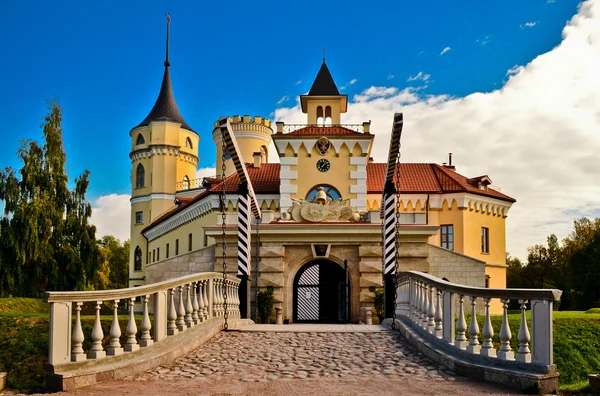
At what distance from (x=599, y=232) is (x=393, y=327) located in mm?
40967

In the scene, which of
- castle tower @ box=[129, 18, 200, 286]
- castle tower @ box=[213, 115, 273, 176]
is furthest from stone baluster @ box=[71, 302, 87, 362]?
castle tower @ box=[129, 18, 200, 286]

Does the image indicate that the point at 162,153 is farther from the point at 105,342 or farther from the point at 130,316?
the point at 130,316

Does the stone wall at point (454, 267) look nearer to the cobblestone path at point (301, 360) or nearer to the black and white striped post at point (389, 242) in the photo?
the black and white striped post at point (389, 242)

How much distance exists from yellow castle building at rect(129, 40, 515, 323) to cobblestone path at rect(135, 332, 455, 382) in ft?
19.3

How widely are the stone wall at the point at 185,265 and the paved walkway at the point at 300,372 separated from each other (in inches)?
513

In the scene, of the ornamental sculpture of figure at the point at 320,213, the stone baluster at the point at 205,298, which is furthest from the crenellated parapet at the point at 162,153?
the stone baluster at the point at 205,298

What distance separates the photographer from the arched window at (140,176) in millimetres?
58125

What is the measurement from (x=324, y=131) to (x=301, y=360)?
86.1ft

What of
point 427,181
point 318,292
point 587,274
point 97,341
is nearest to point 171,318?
point 97,341

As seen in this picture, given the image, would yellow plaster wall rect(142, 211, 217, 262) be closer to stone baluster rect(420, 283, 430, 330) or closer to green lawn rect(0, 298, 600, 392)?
green lawn rect(0, 298, 600, 392)

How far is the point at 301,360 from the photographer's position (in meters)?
10.0

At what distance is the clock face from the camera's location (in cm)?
→ 3503

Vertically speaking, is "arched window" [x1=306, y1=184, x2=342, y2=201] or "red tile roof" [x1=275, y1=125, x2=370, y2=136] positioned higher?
"red tile roof" [x1=275, y1=125, x2=370, y2=136]

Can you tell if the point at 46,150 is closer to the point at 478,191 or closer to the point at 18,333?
the point at 18,333
